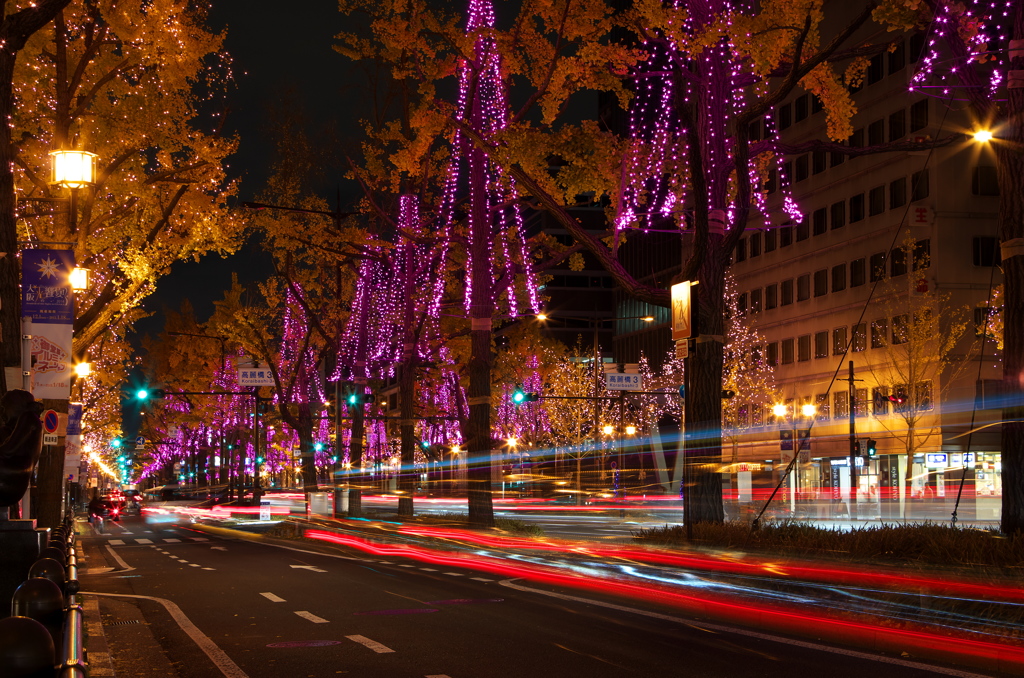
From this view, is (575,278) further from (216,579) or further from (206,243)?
(216,579)

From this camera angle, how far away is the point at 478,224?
28094 millimetres

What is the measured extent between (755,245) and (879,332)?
15.8 metres

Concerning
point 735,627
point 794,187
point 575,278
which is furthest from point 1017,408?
point 575,278

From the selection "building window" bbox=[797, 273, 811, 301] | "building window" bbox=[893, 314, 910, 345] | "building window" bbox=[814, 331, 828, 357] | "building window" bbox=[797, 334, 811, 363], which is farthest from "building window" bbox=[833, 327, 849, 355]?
"building window" bbox=[893, 314, 910, 345]

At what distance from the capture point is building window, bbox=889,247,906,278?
175 ft

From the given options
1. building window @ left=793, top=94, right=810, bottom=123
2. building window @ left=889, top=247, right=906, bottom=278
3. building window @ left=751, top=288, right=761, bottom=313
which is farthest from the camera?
building window @ left=751, top=288, right=761, bottom=313

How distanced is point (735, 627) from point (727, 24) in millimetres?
8597

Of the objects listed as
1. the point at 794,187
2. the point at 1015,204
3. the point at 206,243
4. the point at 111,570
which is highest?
the point at 794,187

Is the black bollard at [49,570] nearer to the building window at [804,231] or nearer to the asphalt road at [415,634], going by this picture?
the asphalt road at [415,634]

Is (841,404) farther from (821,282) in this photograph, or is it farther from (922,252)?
(922,252)

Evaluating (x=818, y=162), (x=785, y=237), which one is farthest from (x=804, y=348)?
(x=818, y=162)

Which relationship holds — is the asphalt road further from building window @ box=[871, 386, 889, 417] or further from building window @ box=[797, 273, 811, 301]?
building window @ box=[797, 273, 811, 301]

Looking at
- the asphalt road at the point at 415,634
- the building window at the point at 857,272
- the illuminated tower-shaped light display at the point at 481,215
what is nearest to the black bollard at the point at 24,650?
the asphalt road at the point at 415,634

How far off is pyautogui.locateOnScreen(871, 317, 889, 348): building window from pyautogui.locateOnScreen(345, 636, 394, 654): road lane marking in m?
46.8
